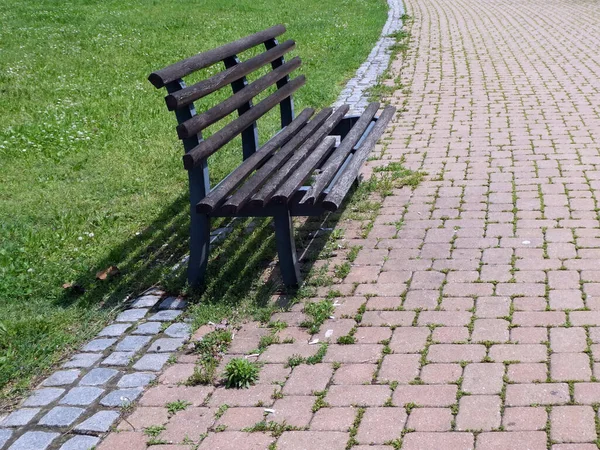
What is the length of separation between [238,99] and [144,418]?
2.43 metres

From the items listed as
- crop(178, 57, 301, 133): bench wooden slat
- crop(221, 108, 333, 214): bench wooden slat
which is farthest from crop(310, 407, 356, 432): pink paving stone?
A: crop(178, 57, 301, 133): bench wooden slat

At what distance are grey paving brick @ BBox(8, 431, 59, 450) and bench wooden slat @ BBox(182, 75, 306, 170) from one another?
5.17 ft

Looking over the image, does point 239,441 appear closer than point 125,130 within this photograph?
Yes

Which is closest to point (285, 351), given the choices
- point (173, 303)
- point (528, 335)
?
point (173, 303)

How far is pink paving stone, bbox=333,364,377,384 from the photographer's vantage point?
3.80 m

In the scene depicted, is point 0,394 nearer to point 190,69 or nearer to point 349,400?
point 349,400

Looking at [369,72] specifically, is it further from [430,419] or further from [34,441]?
[34,441]

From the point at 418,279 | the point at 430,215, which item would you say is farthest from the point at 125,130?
the point at 418,279

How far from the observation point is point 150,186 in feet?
22.3

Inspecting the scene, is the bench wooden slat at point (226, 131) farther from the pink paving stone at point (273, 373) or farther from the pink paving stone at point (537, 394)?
the pink paving stone at point (537, 394)

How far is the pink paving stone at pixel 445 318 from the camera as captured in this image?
4262mm

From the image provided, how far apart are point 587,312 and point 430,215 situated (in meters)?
1.76

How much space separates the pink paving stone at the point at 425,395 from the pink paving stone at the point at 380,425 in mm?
85

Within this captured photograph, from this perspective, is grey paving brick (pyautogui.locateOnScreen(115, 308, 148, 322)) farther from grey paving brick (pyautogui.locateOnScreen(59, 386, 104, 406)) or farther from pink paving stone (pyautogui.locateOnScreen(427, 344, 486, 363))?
pink paving stone (pyautogui.locateOnScreen(427, 344, 486, 363))
